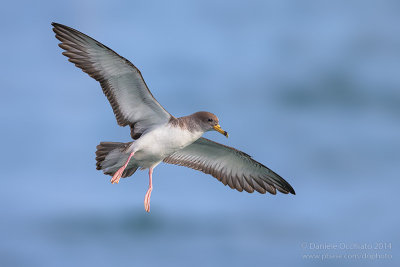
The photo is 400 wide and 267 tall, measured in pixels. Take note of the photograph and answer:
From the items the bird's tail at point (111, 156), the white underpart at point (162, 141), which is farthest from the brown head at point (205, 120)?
the bird's tail at point (111, 156)

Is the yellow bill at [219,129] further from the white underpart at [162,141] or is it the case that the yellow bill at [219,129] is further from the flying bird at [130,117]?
the white underpart at [162,141]

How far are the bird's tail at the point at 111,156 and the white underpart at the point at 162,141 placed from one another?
1.31ft

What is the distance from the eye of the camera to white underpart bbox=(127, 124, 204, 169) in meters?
14.7

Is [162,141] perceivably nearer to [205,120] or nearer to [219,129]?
[205,120]

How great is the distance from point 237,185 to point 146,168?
10.3 feet

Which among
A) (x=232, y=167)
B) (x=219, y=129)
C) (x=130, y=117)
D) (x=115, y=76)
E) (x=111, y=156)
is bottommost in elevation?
(x=111, y=156)

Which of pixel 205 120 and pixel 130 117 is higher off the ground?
pixel 130 117

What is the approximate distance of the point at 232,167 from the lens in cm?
1778

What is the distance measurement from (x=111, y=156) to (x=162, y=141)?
4.66 feet

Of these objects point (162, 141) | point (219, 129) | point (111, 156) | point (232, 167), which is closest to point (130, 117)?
point (111, 156)

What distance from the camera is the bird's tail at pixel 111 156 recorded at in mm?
15312

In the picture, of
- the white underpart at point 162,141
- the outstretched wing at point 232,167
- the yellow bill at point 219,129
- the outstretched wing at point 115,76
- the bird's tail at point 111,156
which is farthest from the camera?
the outstretched wing at point 232,167

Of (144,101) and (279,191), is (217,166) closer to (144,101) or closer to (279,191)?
(279,191)

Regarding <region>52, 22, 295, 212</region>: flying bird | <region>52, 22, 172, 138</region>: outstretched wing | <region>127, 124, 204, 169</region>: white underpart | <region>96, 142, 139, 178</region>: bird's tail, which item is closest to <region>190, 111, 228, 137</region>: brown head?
<region>52, 22, 295, 212</region>: flying bird
